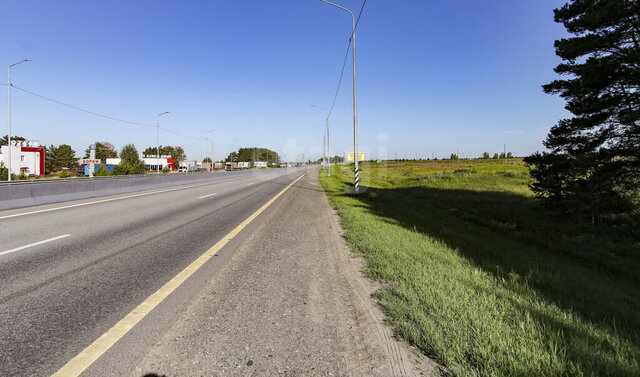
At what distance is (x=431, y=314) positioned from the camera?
2.89 meters

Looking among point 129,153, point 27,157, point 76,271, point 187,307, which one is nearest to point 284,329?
point 187,307

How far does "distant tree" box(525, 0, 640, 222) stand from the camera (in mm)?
10570

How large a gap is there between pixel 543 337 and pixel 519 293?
1.31 meters

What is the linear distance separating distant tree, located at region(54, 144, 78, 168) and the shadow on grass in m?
115

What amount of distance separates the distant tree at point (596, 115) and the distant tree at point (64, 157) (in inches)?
4788

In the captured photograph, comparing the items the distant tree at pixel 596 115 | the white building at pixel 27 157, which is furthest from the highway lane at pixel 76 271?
the white building at pixel 27 157

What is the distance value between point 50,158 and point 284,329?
12212cm

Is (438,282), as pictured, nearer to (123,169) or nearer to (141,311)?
(141,311)

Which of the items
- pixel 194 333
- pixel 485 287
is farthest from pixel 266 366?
pixel 485 287

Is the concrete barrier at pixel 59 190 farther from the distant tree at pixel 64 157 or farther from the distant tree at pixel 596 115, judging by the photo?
the distant tree at pixel 64 157

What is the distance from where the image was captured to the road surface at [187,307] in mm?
2275

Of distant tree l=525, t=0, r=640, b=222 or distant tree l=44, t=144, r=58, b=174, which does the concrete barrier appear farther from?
distant tree l=44, t=144, r=58, b=174

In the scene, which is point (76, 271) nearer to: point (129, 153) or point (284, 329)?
point (284, 329)

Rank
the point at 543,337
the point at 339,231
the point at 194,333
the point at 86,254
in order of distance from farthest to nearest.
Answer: the point at 339,231 < the point at 86,254 < the point at 194,333 < the point at 543,337
